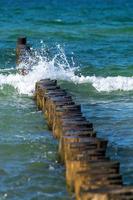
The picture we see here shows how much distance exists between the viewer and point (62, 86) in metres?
17.5

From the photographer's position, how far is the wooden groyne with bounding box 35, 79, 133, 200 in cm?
662

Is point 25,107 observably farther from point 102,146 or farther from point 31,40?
point 31,40

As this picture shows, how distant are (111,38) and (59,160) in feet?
73.0

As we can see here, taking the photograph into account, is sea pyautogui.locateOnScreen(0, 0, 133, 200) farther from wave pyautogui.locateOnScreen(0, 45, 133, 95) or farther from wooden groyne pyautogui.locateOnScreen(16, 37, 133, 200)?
wooden groyne pyautogui.locateOnScreen(16, 37, 133, 200)

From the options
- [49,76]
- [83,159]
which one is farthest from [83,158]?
[49,76]

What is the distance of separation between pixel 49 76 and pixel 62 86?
20.9 inches

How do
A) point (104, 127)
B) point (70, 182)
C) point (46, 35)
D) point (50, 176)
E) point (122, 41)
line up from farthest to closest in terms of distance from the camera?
1. point (46, 35)
2. point (122, 41)
3. point (104, 127)
4. point (50, 176)
5. point (70, 182)

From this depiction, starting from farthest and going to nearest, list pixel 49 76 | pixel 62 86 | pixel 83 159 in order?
pixel 49 76 < pixel 62 86 < pixel 83 159

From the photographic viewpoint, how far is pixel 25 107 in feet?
47.0

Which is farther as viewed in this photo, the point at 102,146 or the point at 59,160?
the point at 59,160

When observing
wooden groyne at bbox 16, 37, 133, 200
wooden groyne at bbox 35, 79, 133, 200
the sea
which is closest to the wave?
the sea

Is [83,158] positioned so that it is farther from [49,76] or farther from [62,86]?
[49,76]

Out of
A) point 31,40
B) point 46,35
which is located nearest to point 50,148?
point 31,40

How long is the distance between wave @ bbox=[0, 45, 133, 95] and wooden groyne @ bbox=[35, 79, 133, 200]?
531 centimetres
